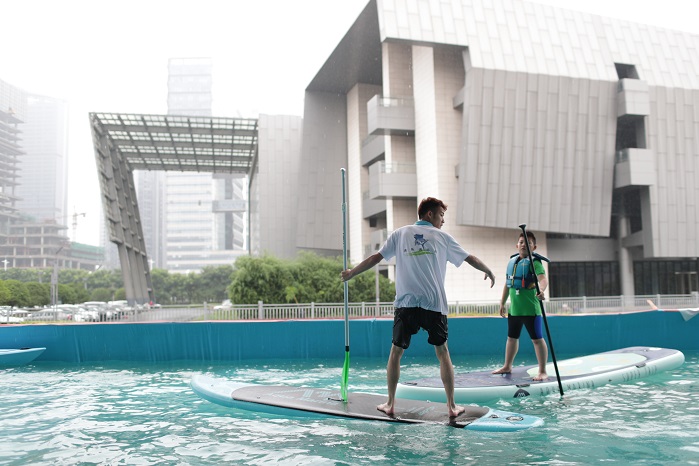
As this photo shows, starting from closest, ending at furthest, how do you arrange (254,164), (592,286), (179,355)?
(179,355), (592,286), (254,164)

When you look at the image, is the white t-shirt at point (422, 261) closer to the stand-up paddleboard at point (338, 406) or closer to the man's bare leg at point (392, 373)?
the man's bare leg at point (392, 373)

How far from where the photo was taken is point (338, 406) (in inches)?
233

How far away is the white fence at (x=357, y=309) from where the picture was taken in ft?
56.2

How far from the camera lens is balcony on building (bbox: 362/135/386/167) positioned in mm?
36844

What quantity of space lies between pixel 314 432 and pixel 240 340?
7.14 meters

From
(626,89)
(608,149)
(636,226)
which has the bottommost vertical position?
(636,226)

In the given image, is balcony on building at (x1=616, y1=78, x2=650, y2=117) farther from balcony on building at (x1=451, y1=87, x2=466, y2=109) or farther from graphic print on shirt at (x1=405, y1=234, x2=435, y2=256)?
graphic print on shirt at (x1=405, y1=234, x2=435, y2=256)

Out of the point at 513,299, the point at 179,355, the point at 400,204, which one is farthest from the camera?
the point at 400,204

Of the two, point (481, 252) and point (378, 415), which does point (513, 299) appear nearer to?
point (378, 415)

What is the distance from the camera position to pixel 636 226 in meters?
36.6

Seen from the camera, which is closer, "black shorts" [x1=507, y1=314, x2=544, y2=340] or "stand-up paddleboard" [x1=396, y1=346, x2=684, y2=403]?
"stand-up paddleboard" [x1=396, y1=346, x2=684, y2=403]

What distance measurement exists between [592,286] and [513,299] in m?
32.6

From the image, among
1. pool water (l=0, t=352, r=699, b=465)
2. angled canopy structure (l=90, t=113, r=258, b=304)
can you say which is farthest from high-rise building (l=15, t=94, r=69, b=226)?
pool water (l=0, t=352, r=699, b=465)

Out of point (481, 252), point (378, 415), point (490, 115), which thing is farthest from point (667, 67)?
point (378, 415)
